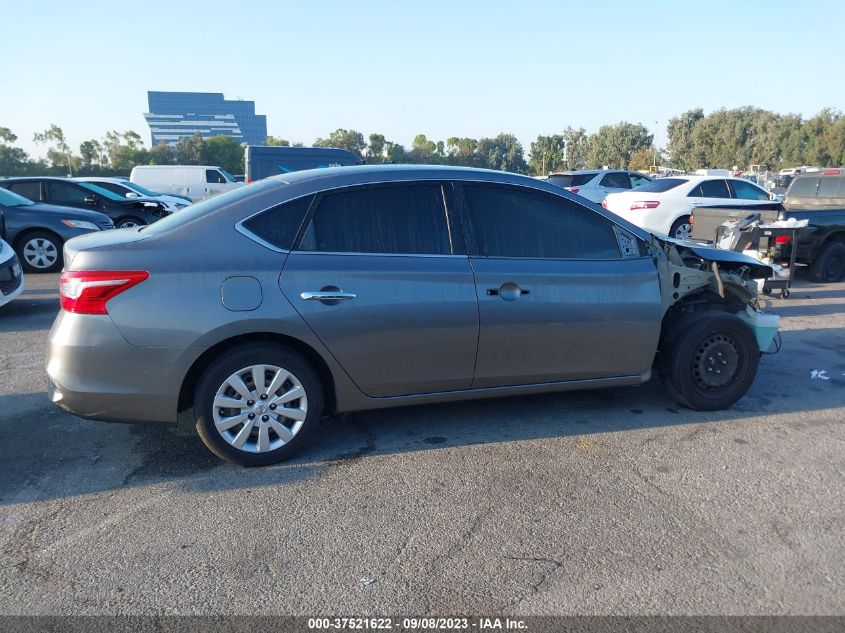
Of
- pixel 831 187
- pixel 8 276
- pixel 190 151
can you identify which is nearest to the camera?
pixel 8 276

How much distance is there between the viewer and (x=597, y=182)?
743 inches

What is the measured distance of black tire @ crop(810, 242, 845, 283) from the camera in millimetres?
10094

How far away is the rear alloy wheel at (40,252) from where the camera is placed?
1098 cm

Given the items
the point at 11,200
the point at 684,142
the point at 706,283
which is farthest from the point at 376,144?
the point at 706,283

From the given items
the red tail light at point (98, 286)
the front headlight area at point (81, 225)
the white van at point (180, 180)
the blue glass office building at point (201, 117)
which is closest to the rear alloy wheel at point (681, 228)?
the front headlight area at point (81, 225)

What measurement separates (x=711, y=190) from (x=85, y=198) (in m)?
13.0

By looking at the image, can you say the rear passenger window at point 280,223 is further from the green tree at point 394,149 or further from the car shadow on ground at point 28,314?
the green tree at point 394,149

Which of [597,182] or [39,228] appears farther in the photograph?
[597,182]

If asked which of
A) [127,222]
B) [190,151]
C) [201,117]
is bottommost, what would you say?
[127,222]

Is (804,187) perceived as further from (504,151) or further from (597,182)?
(504,151)

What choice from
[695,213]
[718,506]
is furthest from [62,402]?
[695,213]

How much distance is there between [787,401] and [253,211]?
4.23 metres

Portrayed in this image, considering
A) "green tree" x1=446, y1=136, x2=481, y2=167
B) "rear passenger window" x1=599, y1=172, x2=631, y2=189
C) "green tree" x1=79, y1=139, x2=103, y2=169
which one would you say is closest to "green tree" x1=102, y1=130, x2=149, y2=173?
"green tree" x1=79, y1=139, x2=103, y2=169

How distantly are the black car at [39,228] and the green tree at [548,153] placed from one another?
60205mm
